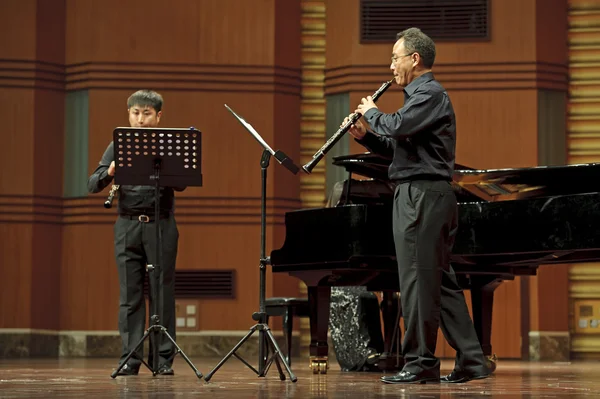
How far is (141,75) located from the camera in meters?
8.41

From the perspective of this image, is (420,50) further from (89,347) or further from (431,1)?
(89,347)

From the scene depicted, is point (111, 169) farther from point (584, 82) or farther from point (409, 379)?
point (584, 82)

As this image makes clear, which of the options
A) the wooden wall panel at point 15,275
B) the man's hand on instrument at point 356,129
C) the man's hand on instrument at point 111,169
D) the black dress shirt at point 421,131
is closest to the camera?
the black dress shirt at point 421,131

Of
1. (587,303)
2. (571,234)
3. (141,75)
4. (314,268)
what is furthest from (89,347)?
(571,234)

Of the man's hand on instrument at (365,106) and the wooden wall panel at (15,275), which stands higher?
the man's hand on instrument at (365,106)

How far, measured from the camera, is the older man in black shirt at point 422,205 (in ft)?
13.9

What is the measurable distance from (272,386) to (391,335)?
6.20ft

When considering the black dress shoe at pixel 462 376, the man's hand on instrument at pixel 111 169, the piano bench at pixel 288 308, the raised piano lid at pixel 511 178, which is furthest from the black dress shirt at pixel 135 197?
the black dress shoe at pixel 462 376

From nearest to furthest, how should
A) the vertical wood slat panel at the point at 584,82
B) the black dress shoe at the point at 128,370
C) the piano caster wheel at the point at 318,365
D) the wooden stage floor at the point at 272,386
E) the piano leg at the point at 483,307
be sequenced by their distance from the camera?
the wooden stage floor at the point at 272,386, the black dress shoe at the point at 128,370, the piano caster wheel at the point at 318,365, the piano leg at the point at 483,307, the vertical wood slat panel at the point at 584,82

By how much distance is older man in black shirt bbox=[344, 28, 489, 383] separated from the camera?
166 inches

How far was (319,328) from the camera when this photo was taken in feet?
18.0

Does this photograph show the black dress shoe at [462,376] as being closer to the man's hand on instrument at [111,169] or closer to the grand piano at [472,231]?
the grand piano at [472,231]

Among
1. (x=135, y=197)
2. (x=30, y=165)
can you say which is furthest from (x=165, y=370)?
(x=30, y=165)

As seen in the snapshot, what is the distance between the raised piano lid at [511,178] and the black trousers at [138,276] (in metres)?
1.02
